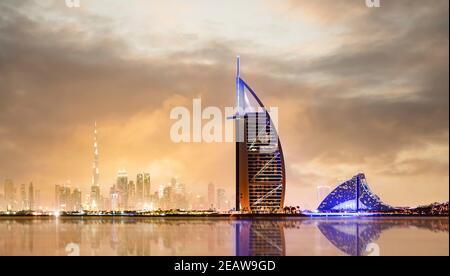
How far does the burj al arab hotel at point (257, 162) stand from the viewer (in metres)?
87.3

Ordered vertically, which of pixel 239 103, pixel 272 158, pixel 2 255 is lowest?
pixel 2 255

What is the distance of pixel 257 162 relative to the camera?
9088 centimetres

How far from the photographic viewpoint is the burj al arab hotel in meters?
87.3

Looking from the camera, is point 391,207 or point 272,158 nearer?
point 272,158

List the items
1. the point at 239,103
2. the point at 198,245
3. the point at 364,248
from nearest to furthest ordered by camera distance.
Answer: the point at 364,248 < the point at 198,245 < the point at 239,103

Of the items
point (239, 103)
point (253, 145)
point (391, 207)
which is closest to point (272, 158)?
point (253, 145)
